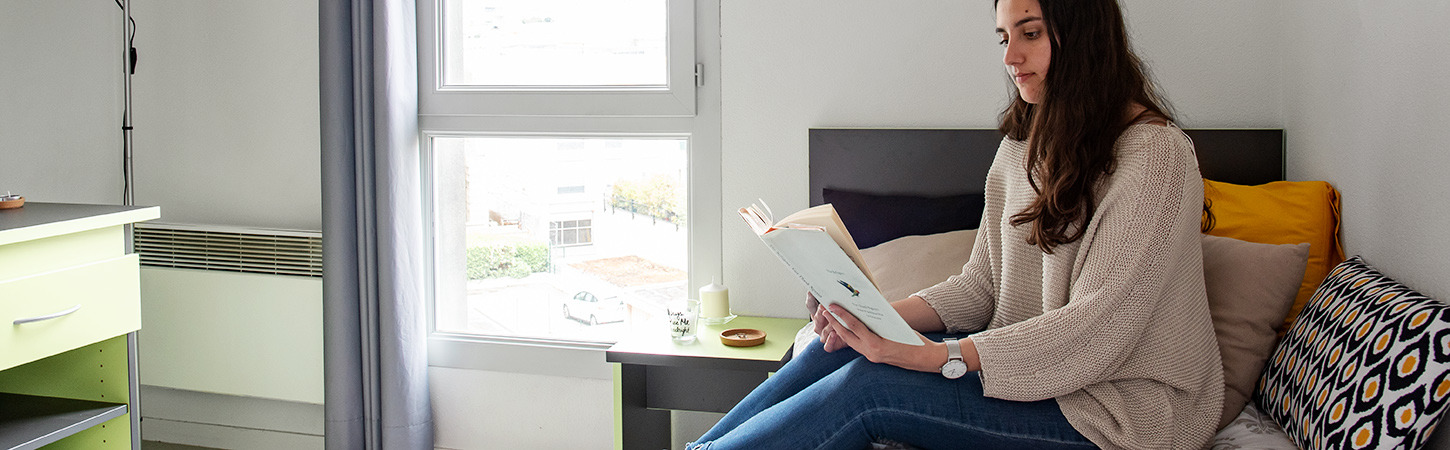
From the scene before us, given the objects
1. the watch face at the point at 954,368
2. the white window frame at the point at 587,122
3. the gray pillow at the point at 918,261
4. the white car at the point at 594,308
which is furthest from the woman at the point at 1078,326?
the white car at the point at 594,308

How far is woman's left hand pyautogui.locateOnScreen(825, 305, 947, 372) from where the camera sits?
150cm

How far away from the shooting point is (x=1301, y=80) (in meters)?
2.10

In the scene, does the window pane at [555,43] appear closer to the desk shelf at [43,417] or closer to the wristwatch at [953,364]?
the desk shelf at [43,417]

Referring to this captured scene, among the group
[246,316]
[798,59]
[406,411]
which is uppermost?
[798,59]

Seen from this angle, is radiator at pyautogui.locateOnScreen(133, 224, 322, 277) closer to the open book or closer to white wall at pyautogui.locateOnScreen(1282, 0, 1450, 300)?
the open book

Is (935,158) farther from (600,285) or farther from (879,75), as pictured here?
(600,285)

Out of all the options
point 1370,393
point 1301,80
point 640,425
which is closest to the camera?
point 1370,393

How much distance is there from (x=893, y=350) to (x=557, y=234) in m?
1.46

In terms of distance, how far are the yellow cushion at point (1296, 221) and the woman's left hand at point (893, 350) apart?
0.70 metres

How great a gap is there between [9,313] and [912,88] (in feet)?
6.26

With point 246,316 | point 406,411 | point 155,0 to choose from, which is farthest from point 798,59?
point 155,0

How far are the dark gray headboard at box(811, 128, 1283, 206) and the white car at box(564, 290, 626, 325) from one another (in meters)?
0.64

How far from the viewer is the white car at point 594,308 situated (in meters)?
2.79

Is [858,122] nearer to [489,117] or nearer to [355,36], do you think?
[489,117]
